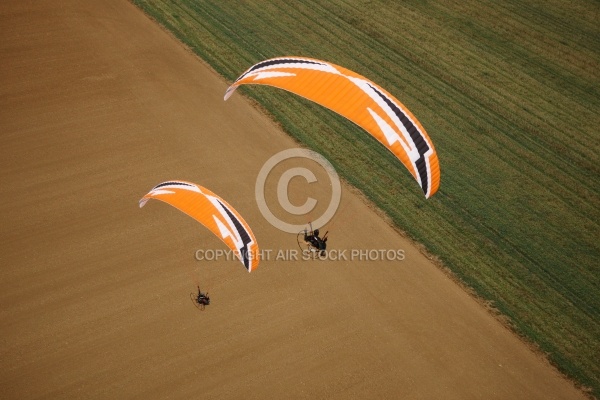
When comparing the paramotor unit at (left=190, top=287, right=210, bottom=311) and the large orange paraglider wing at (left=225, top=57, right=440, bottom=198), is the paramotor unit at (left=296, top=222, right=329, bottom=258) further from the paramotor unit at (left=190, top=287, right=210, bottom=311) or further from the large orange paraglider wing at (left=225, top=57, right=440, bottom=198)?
the large orange paraglider wing at (left=225, top=57, right=440, bottom=198)

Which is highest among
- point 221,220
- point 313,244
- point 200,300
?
point 221,220

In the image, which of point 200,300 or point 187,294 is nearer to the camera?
point 200,300

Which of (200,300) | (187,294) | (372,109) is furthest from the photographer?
(187,294)

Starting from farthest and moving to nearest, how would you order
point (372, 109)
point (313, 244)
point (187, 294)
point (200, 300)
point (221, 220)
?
point (313, 244) < point (187, 294) < point (200, 300) < point (221, 220) < point (372, 109)

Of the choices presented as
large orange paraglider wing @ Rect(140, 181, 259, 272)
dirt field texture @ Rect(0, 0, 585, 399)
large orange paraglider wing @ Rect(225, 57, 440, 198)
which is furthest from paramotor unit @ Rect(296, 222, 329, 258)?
large orange paraglider wing @ Rect(225, 57, 440, 198)

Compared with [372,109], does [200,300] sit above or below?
below

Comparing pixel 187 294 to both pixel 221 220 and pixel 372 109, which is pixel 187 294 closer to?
pixel 221 220

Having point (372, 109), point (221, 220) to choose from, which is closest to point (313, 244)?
point (221, 220)

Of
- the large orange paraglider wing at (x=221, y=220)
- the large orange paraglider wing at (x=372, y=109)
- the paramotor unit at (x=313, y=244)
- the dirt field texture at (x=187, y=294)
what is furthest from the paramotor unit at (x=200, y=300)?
the large orange paraglider wing at (x=372, y=109)
